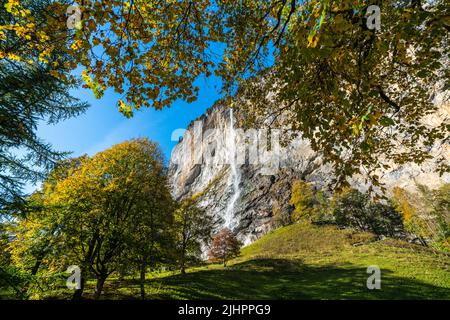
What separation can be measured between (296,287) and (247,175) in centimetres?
8147

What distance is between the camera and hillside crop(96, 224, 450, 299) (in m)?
16.8

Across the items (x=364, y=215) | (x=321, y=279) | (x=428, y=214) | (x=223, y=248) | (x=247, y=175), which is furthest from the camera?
(x=247, y=175)

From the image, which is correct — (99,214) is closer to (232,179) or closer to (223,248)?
(223,248)

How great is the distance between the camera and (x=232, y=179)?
10419 cm

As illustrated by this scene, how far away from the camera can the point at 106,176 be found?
1437 cm

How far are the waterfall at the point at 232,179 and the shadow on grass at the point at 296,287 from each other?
5796cm

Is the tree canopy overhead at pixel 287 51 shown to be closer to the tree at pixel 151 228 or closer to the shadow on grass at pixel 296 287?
the tree at pixel 151 228

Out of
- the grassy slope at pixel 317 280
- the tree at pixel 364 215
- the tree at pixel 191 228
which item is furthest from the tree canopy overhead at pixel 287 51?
the tree at pixel 364 215

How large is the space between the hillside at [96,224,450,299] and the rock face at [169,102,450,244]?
3144 centimetres

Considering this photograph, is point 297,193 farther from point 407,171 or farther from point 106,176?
point 106,176

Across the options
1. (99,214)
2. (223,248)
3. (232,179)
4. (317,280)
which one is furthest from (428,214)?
(232,179)

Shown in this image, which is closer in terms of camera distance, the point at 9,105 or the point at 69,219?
the point at 9,105
